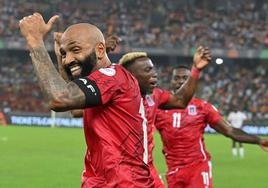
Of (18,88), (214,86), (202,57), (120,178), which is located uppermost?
(202,57)

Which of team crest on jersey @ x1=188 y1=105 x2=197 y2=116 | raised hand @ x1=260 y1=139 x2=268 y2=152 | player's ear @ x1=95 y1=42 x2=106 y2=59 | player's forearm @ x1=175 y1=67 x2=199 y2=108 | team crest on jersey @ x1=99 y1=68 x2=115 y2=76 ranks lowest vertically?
team crest on jersey @ x1=188 y1=105 x2=197 y2=116

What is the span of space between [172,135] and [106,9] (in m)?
45.7

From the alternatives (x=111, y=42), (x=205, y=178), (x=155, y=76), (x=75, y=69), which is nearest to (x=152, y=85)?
(x=155, y=76)

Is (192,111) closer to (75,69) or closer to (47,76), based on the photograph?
(75,69)

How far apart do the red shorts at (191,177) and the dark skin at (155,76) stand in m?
1.52

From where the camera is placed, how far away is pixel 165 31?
5272cm

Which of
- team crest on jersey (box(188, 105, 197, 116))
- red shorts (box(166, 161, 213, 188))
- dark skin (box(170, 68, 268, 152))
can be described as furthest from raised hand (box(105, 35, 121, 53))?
team crest on jersey (box(188, 105, 197, 116))

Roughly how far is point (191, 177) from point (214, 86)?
3958cm

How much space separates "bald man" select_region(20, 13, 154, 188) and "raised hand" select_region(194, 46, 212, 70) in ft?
6.45

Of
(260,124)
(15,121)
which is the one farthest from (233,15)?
(15,121)

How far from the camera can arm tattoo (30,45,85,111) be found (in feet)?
13.4

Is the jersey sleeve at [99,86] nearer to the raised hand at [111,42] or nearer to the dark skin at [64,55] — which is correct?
the dark skin at [64,55]

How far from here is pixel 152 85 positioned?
23.5 feet

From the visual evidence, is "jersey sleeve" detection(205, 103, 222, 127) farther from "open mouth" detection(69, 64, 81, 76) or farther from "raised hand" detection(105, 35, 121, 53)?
"open mouth" detection(69, 64, 81, 76)
